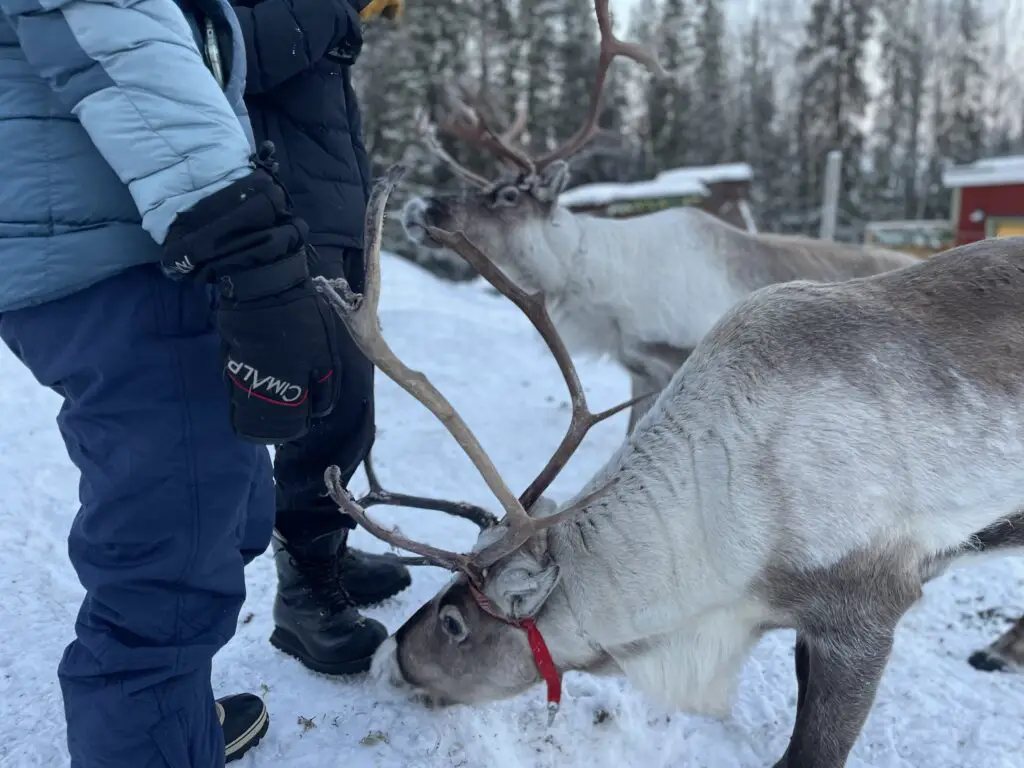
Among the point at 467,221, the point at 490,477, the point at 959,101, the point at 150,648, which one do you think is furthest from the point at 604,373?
the point at 959,101

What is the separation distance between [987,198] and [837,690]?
1496cm

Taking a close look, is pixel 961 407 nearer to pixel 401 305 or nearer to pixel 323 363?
pixel 323 363

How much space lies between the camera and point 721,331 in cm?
203

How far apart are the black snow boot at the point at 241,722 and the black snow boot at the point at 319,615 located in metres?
0.27

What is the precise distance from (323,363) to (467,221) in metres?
2.93

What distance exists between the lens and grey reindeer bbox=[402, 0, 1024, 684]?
4.18 meters

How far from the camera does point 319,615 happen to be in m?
2.26

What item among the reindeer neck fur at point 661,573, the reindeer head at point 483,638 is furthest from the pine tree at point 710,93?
the reindeer head at point 483,638

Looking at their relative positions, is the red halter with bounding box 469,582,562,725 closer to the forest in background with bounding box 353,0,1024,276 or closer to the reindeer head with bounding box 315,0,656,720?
the reindeer head with bounding box 315,0,656,720

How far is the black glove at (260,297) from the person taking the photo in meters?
1.28

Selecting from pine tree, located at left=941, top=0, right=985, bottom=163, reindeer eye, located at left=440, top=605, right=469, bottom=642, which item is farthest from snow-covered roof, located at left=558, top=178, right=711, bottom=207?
pine tree, located at left=941, top=0, right=985, bottom=163

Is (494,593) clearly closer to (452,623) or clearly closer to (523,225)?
(452,623)

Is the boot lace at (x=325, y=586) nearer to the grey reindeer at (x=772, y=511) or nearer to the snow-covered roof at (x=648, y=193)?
the grey reindeer at (x=772, y=511)

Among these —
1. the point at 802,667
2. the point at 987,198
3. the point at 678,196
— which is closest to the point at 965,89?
the point at 987,198
